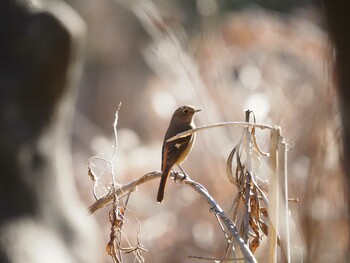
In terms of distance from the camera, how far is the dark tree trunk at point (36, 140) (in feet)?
10.3

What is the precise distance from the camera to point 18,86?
330cm

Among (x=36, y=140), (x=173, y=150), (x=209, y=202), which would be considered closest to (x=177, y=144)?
(x=173, y=150)

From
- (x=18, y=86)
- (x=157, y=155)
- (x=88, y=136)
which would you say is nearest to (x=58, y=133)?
(x=18, y=86)

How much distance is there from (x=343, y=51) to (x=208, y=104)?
3.29 metres

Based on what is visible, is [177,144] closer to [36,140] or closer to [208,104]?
[208,104]

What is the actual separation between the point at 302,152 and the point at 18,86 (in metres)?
2.52

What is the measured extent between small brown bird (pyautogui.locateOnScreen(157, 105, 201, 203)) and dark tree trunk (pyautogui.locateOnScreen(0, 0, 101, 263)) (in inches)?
28.3

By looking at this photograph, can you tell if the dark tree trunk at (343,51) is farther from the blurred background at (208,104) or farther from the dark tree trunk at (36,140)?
the dark tree trunk at (36,140)

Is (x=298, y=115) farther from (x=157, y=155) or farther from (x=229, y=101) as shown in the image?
(x=157, y=155)

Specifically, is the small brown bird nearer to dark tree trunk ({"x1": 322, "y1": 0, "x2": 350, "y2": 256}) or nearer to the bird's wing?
the bird's wing

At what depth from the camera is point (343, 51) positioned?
1.73 meters

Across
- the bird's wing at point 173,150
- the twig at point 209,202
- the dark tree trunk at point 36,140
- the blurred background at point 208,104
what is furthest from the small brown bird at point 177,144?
the twig at point 209,202

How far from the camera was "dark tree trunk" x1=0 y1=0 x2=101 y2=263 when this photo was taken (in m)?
3.15

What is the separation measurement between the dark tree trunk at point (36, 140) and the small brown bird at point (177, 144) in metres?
0.72
